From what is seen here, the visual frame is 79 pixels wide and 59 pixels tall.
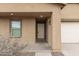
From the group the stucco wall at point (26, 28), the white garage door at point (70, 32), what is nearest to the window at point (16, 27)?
the stucco wall at point (26, 28)

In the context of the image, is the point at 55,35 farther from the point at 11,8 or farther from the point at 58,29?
the point at 11,8

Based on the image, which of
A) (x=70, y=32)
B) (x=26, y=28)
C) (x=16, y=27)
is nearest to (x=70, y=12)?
(x=70, y=32)

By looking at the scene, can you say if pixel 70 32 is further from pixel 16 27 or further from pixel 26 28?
pixel 16 27

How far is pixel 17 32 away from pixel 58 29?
5214mm

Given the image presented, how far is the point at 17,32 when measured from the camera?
1466cm

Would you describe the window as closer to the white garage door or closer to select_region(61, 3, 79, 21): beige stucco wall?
select_region(61, 3, 79, 21): beige stucco wall

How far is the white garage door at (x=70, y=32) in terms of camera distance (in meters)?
17.2

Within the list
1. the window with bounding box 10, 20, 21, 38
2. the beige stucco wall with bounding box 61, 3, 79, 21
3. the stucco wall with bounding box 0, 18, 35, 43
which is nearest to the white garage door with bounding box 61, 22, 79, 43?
the beige stucco wall with bounding box 61, 3, 79, 21

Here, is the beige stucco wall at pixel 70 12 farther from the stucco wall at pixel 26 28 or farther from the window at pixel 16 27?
the window at pixel 16 27

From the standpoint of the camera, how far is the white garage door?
17.2 m

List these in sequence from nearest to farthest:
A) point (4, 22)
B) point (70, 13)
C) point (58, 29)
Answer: point (58, 29), point (4, 22), point (70, 13)

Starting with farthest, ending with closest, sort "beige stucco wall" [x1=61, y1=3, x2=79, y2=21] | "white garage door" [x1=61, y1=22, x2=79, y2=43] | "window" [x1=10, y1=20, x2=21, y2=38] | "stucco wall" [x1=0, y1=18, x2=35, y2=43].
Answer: "white garage door" [x1=61, y1=22, x2=79, y2=43] < "beige stucco wall" [x1=61, y1=3, x2=79, y2=21] < "window" [x1=10, y1=20, x2=21, y2=38] < "stucco wall" [x1=0, y1=18, x2=35, y2=43]

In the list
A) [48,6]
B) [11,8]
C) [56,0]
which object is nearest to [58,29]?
[48,6]

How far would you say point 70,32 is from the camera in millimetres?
17344
